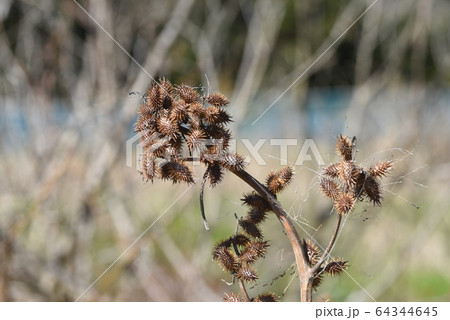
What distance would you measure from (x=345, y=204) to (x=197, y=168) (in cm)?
291

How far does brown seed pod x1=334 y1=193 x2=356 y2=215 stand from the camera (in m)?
0.80

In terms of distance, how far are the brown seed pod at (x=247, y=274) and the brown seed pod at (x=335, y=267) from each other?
0.40ft

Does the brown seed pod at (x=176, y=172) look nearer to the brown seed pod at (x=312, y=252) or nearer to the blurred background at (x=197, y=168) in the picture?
the brown seed pod at (x=312, y=252)

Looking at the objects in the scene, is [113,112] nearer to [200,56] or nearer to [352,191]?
[200,56]

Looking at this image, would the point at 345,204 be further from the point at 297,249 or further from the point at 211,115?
the point at 211,115

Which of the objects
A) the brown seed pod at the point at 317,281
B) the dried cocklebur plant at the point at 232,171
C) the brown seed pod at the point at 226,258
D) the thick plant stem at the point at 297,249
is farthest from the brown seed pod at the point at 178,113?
the brown seed pod at the point at 317,281

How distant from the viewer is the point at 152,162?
0.85 metres

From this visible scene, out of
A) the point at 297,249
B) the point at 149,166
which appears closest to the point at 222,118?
the point at 149,166

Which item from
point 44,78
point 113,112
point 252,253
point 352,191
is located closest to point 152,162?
point 252,253

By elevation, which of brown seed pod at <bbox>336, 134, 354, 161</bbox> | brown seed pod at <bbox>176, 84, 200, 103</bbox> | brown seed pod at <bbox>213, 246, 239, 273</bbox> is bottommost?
brown seed pod at <bbox>213, 246, 239, 273</bbox>

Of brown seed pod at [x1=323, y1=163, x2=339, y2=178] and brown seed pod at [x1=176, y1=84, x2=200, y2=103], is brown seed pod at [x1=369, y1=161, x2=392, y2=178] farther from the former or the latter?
brown seed pod at [x1=176, y1=84, x2=200, y2=103]

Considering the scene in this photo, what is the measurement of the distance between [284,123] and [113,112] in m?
1.53

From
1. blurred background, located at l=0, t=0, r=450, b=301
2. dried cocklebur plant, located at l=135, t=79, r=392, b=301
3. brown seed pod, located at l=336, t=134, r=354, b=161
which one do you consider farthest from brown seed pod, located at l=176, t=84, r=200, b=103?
blurred background, located at l=0, t=0, r=450, b=301

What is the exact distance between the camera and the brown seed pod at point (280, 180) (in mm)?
880
